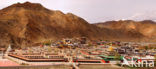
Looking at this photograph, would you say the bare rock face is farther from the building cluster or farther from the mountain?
the mountain

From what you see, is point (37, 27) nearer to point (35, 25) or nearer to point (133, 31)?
point (35, 25)

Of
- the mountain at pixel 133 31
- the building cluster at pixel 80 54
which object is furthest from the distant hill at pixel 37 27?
the building cluster at pixel 80 54

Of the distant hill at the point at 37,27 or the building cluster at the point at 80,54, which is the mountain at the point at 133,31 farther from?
the building cluster at the point at 80,54

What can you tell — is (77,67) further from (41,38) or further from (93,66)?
(41,38)

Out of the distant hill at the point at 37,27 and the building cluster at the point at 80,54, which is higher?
the distant hill at the point at 37,27

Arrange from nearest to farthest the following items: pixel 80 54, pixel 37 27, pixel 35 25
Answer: pixel 80 54, pixel 37 27, pixel 35 25

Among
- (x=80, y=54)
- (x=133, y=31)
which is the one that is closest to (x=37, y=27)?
(x=80, y=54)

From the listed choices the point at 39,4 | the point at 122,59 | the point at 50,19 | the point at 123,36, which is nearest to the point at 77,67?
the point at 122,59

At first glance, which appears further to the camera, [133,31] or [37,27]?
[133,31]

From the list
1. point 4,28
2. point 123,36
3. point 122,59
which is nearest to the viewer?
point 122,59
